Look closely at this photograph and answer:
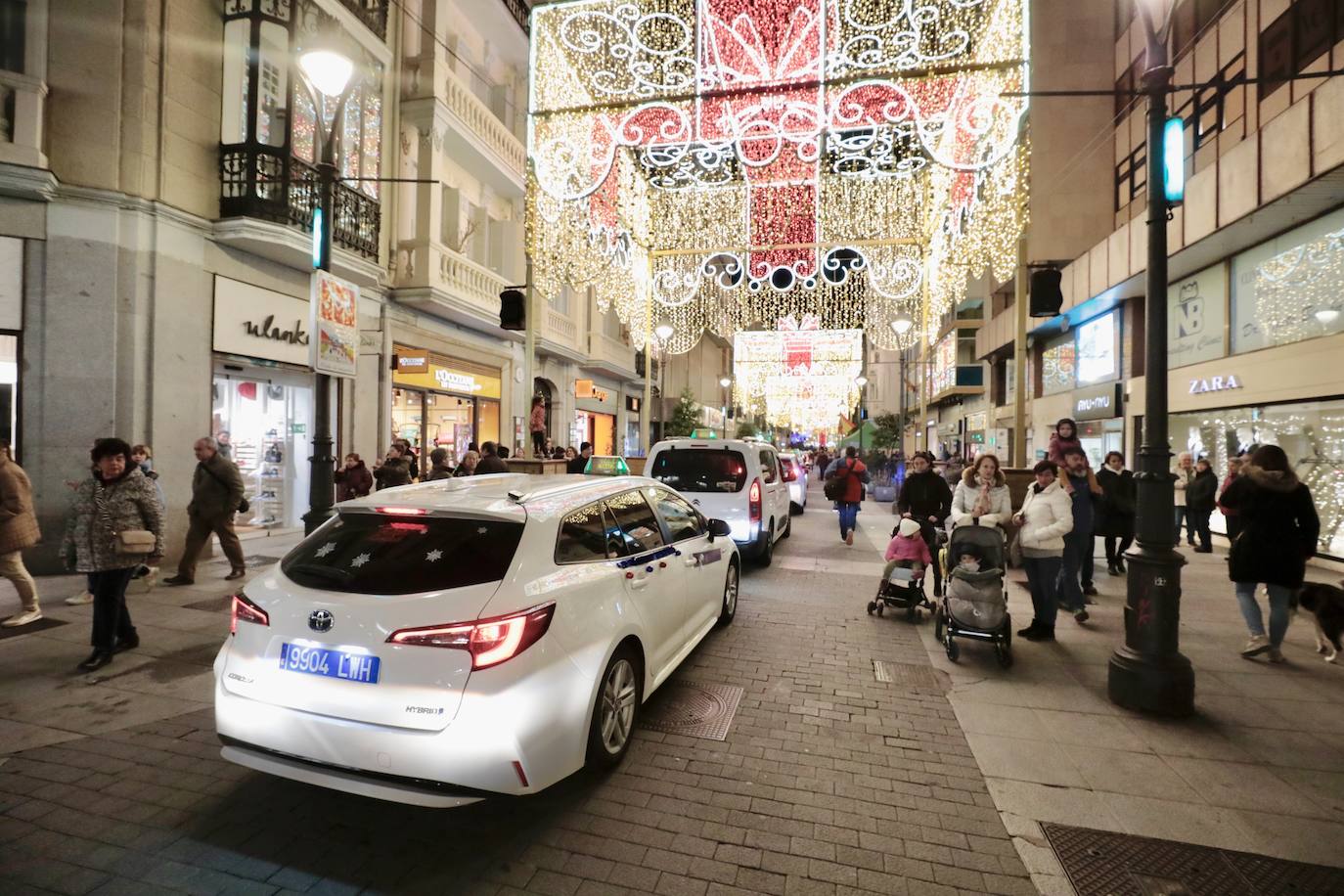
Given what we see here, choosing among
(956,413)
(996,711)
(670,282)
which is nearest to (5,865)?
(996,711)

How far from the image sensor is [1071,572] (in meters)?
6.61

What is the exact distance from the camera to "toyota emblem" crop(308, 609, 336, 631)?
280 cm

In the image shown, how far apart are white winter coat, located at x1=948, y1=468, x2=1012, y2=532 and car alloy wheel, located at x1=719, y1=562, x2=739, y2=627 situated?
7.32 feet

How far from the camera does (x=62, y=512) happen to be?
8164 mm

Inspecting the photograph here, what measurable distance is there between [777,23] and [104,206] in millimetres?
9426

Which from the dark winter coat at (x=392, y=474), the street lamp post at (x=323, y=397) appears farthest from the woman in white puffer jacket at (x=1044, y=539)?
the dark winter coat at (x=392, y=474)

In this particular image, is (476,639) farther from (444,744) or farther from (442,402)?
(442,402)

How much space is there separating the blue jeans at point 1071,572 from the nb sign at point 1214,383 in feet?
29.1

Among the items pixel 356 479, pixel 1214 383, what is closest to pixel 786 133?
pixel 356 479

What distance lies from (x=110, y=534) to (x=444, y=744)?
165 inches

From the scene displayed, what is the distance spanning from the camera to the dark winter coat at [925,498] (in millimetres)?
7504

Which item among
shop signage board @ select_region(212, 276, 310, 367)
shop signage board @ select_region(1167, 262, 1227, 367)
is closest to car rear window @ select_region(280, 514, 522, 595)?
shop signage board @ select_region(212, 276, 310, 367)

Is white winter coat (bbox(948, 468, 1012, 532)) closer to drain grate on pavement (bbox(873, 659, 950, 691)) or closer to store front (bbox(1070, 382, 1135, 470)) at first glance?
drain grate on pavement (bbox(873, 659, 950, 691))

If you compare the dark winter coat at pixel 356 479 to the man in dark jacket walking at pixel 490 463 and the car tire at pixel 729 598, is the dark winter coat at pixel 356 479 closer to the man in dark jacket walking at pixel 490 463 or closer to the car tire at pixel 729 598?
the man in dark jacket walking at pixel 490 463
